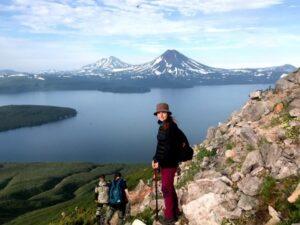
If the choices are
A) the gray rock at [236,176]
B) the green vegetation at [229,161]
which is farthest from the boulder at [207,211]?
the green vegetation at [229,161]

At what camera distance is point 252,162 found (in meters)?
19.4

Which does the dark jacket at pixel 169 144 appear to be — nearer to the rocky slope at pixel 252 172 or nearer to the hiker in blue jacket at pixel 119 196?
the rocky slope at pixel 252 172

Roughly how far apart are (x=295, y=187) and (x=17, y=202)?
599 feet

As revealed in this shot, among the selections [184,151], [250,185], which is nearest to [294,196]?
[250,185]

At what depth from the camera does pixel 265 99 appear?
27.4m

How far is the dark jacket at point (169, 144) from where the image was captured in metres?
Answer: 14.1

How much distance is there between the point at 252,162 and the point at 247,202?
344cm

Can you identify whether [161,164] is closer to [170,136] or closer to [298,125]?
[170,136]

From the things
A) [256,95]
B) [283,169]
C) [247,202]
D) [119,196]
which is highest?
[256,95]

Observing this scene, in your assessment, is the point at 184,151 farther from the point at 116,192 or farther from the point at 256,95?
the point at 256,95

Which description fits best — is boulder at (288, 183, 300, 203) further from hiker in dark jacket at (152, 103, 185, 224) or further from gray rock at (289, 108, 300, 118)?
gray rock at (289, 108, 300, 118)

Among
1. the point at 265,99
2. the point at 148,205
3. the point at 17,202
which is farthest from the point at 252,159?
the point at 17,202

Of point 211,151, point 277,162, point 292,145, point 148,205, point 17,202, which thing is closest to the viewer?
point 277,162

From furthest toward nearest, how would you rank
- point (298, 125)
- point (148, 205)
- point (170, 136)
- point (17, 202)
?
point (17, 202), point (148, 205), point (298, 125), point (170, 136)
